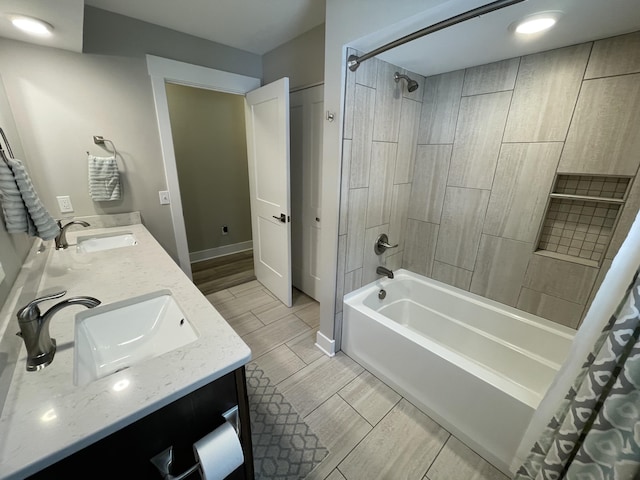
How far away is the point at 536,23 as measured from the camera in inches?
42.9

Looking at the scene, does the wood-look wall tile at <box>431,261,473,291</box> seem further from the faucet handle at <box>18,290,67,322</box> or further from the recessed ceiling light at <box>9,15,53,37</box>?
the recessed ceiling light at <box>9,15,53,37</box>

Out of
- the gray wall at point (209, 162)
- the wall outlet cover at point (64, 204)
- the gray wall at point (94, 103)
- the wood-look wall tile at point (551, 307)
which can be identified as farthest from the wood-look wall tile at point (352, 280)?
the gray wall at point (209, 162)

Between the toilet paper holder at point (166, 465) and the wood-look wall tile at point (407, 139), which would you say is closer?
the toilet paper holder at point (166, 465)

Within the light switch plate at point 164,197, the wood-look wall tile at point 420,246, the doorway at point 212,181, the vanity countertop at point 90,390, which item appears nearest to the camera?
the vanity countertop at point 90,390

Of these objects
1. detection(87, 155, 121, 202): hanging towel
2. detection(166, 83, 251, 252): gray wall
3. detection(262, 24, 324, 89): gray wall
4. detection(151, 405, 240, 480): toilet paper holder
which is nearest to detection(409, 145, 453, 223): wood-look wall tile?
detection(262, 24, 324, 89): gray wall

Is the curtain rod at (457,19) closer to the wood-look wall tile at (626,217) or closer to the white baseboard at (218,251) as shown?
the wood-look wall tile at (626,217)

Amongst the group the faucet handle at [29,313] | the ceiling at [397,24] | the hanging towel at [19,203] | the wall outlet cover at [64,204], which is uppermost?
the ceiling at [397,24]

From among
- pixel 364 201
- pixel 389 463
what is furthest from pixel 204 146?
pixel 389 463

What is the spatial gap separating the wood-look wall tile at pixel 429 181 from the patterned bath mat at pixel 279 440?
1664mm

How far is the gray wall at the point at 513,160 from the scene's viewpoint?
1.23m

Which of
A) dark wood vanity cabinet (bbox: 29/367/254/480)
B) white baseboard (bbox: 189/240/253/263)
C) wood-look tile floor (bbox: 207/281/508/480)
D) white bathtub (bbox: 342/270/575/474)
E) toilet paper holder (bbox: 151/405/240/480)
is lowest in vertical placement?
wood-look tile floor (bbox: 207/281/508/480)

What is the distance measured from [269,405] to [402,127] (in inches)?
79.6

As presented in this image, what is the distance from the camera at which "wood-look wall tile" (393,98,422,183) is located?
5.84 feet

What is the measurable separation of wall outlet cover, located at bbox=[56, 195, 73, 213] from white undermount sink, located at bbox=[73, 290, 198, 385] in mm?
1426
